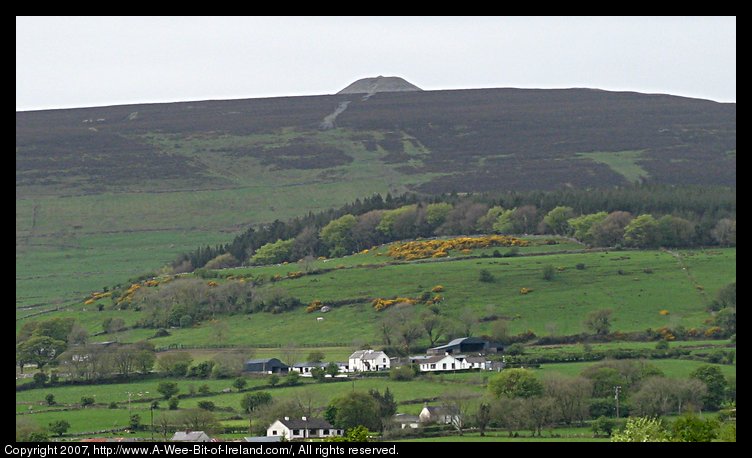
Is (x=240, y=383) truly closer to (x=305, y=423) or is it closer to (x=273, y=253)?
(x=305, y=423)

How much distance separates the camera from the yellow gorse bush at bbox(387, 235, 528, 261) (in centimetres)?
10931

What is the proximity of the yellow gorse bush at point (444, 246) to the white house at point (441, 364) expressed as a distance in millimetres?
35166


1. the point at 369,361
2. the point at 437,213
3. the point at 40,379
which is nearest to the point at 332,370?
the point at 369,361

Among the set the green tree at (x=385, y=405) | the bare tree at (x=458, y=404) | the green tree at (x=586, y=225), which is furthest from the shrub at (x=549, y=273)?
the green tree at (x=385, y=405)

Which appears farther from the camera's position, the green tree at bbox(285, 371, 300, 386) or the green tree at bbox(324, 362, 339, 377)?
the green tree at bbox(324, 362, 339, 377)

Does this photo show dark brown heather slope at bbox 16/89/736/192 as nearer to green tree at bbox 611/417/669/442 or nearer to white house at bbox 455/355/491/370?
white house at bbox 455/355/491/370

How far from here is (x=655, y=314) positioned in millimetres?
83688

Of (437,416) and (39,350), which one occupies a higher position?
(39,350)

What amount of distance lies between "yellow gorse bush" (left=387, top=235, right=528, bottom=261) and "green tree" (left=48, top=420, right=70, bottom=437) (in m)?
54.6

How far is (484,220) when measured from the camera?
118562 millimetres

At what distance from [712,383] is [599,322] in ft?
70.3

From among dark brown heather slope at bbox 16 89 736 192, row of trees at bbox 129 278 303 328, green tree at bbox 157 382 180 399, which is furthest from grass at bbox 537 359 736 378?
dark brown heather slope at bbox 16 89 736 192
